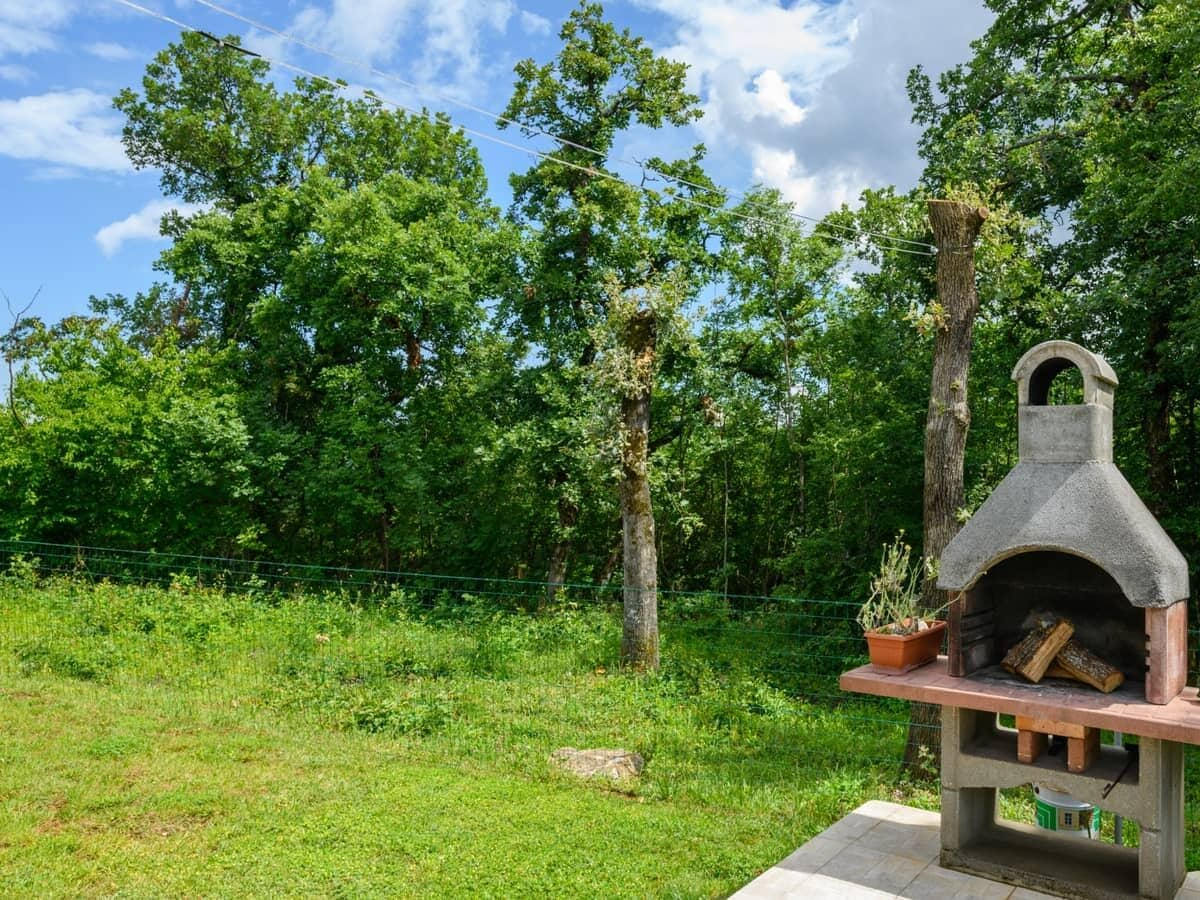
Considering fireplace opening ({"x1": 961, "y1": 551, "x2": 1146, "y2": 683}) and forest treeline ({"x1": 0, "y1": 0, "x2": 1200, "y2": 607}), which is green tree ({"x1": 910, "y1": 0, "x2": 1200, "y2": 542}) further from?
fireplace opening ({"x1": 961, "y1": 551, "x2": 1146, "y2": 683})

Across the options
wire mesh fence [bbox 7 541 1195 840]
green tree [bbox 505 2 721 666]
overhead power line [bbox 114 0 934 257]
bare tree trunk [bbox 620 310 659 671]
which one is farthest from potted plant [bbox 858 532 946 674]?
green tree [bbox 505 2 721 666]

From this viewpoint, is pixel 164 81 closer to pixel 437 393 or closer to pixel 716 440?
pixel 437 393

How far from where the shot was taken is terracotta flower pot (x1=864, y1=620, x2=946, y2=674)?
3680mm

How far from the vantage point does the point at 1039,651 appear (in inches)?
135

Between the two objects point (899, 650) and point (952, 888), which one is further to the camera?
point (899, 650)

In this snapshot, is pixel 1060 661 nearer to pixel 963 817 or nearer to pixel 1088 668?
pixel 1088 668

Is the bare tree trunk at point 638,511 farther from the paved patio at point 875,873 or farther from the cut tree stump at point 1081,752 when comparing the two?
the cut tree stump at point 1081,752

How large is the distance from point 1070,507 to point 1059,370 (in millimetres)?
653

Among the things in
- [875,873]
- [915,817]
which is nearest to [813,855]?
[875,873]

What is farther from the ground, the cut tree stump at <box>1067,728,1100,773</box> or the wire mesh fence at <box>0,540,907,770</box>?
the cut tree stump at <box>1067,728,1100,773</box>

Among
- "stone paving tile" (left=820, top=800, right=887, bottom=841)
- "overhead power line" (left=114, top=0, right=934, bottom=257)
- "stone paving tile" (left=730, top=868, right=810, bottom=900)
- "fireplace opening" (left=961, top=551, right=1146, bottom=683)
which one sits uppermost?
"overhead power line" (left=114, top=0, right=934, bottom=257)

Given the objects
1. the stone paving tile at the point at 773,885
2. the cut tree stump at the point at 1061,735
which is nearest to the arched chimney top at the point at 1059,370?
the cut tree stump at the point at 1061,735

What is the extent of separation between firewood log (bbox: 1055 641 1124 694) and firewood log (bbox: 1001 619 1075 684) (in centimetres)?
4

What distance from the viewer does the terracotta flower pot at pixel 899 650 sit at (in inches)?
145
